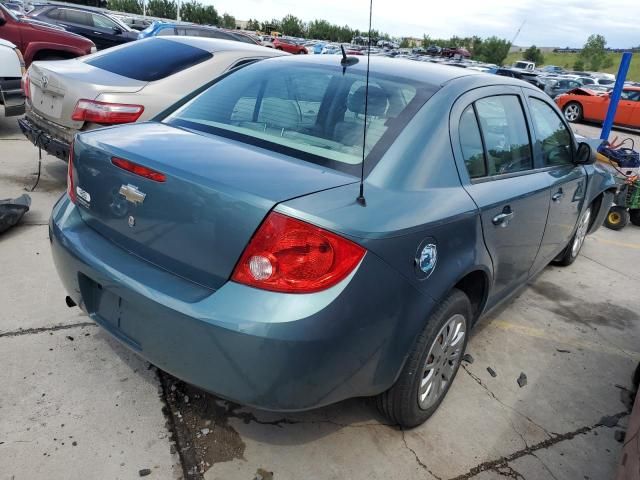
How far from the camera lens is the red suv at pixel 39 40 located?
32.7 feet

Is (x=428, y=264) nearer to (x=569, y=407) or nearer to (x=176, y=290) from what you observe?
(x=176, y=290)

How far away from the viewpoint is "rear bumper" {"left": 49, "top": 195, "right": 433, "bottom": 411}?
1.75 meters

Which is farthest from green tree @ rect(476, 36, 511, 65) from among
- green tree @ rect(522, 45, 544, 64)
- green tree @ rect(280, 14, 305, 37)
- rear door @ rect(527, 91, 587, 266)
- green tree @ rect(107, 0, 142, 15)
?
rear door @ rect(527, 91, 587, 266)

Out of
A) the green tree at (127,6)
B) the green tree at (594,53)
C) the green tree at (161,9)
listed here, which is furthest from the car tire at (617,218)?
the green tree at (127,6)

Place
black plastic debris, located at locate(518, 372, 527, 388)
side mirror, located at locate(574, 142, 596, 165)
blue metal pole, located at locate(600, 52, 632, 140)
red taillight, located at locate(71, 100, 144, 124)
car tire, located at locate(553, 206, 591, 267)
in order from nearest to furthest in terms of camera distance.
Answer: black plastic debris, located at locate(518, 372, 527, 388)
side mirror, located at locate(574, 142, 596, 165)
red taillight, located at locate(71, 100, 144, 124)
car tire, located at locate(553, 206, 591, 267)
blue metal pole, located at locate(600, 52, 632, 140)

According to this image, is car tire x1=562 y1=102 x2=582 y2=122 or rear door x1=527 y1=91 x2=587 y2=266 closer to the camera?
rear door x1=527 y1=91 x2=587 y2=266

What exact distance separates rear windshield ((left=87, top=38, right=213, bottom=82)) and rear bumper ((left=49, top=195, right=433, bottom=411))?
3.20 m

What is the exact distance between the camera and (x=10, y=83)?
250 inches

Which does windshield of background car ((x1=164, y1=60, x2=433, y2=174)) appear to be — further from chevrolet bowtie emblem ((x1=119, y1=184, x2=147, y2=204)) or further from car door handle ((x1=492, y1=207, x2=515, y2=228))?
car door handle ((x1=492, y1=207, x2=515, y2=228))

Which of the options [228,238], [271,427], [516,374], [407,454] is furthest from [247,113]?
[516,374]

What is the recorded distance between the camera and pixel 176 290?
1.93m

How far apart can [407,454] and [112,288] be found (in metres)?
1.49

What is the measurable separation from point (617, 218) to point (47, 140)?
6.60 m

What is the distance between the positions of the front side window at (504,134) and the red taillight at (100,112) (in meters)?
3.09
